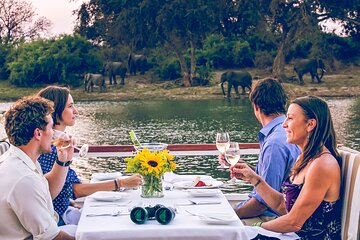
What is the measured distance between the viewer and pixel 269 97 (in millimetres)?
4664

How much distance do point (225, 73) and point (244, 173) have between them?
30438mm

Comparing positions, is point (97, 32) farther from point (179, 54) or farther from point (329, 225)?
point (329, 225)

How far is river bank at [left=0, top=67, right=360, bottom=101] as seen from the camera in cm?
3359

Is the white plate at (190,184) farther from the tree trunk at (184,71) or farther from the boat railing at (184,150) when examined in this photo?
the tree trunk at (184,71)

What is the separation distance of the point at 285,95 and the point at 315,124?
74cm

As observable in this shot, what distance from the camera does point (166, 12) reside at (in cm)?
4038

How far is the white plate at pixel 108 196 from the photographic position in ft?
13.6

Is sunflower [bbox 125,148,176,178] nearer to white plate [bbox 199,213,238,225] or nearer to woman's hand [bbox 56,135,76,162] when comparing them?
woman's hand [bbox 56,135,76,162]

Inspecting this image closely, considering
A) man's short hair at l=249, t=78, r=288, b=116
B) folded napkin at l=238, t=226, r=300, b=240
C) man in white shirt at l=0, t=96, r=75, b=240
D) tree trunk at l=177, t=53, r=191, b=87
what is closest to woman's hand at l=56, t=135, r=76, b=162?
man in white shirt at l=0, t=96, r=75, b=240

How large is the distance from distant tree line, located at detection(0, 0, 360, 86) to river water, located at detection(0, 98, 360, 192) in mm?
7775

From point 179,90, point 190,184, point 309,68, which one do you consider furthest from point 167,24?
point 190,184

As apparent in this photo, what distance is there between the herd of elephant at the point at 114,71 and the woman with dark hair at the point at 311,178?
31.9 m

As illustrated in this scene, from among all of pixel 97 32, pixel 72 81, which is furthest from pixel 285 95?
pixel 97 32

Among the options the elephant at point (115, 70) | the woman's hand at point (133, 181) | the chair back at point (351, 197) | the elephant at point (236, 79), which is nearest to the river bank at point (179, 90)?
the elephant at point (115, 70)
